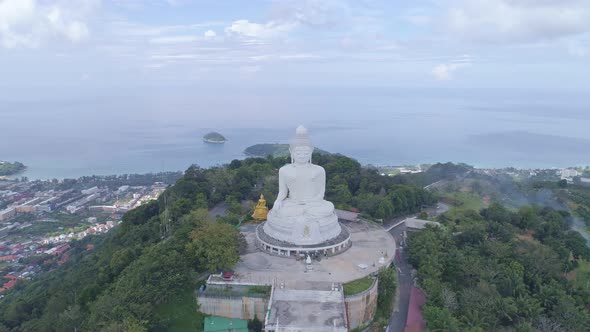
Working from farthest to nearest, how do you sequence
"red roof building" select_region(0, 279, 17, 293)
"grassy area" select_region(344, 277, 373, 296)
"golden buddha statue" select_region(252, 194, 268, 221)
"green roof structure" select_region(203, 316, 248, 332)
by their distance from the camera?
"red roof building" select_region(0, 279, 17, 293)
"golden buddha statue" select_region(252, 194, 268, 221)
"grassy area" select_region(344, 277, 373, 296)
"green roof structure" select_region(203, 316, 248, 332)

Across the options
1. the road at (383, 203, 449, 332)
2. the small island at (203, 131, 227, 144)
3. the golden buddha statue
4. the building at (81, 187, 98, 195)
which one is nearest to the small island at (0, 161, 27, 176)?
the building at (81, 187, 98, 195)

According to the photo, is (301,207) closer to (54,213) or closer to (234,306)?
(234,306)

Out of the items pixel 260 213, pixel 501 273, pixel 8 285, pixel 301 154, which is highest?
pixel 301 154

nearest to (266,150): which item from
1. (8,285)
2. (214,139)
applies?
(214,139)

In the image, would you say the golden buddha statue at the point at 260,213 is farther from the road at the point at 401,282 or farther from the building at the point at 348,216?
the road at the point at 401,282

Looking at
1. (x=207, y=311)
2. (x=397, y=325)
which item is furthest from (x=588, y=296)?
(x=207, y=311)

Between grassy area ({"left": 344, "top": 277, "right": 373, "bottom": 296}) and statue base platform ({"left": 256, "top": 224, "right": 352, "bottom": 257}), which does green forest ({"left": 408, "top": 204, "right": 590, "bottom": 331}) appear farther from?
statue base platform ({"left": 256, "top": 224, "right": 352, "bottom": 257})
